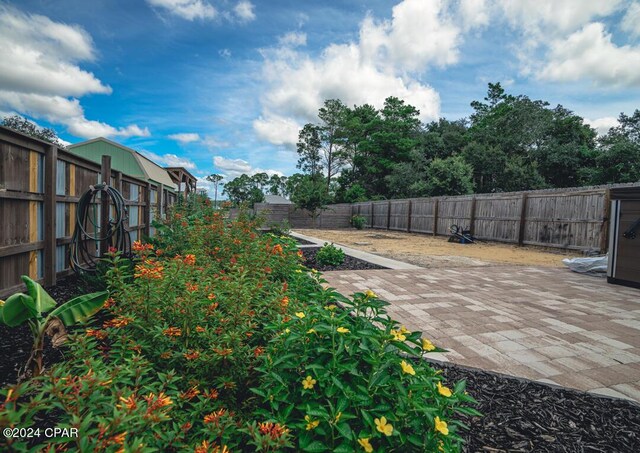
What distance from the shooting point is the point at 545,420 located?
1617mm

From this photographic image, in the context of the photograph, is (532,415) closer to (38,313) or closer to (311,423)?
(311,423)

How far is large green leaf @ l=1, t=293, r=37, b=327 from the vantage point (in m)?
1.43

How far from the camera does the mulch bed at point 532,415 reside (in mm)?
1454

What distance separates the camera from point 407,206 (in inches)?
728

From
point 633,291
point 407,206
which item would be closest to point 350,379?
point 633,291

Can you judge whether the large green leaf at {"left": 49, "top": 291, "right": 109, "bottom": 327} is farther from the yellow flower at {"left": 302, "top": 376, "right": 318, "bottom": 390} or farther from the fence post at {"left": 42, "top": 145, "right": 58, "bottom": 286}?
the fence post at {"left": 42, "top": 145, "right": 58, "bottom": 286}

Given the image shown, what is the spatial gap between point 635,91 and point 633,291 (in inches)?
792

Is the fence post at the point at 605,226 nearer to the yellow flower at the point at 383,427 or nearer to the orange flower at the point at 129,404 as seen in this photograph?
the yellow flower at the point at 383,427

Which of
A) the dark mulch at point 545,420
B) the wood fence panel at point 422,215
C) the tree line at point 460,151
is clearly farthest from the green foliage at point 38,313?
the wood fence panel at point 422,215

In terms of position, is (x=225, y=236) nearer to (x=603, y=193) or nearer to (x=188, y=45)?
(x=188, y=45)

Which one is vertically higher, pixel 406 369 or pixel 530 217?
pixel 530 217

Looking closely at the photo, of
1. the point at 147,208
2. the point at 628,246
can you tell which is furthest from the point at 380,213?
the point at 628,246

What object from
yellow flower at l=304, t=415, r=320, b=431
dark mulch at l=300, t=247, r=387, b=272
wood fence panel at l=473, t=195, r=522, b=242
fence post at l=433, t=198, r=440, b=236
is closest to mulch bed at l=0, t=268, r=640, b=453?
yellow flower at l=304, t=415, r=320, b=431

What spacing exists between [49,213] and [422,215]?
16264 mm
